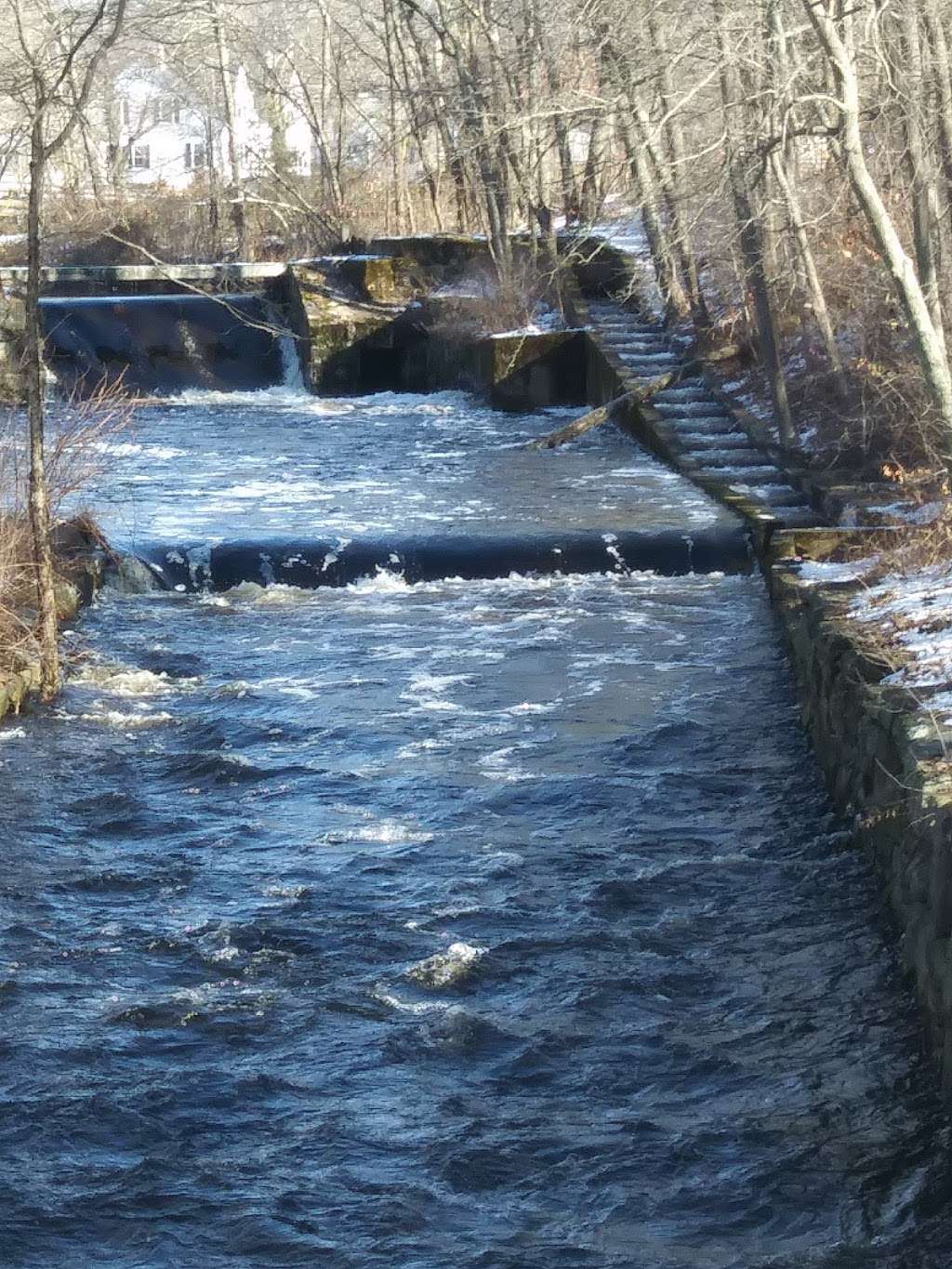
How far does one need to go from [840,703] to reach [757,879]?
147 cm

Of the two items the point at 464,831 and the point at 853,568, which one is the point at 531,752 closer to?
the point at 464,831

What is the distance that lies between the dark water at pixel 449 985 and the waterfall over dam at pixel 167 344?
14837mm

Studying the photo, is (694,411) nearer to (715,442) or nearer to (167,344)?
(715,442)

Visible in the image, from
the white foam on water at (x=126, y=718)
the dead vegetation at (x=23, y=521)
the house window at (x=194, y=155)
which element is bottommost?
the white foam on water at (x=126, y=718)

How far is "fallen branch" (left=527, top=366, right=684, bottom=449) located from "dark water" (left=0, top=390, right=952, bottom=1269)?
8702 millimetres

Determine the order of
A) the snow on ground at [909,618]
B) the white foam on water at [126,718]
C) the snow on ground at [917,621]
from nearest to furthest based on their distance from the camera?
the snow on ground at [909,618] < the snow on ground at [917,621] < the white foam on water at [126,718]

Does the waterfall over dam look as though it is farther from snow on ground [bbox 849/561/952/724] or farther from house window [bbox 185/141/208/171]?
house window [bbox 185/141/208/171]

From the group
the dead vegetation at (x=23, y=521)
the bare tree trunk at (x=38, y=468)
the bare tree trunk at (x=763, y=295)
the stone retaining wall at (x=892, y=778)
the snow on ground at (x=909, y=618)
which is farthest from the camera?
the bare tree trunk at (x=763, y=295)

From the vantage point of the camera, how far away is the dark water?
17.0 ft

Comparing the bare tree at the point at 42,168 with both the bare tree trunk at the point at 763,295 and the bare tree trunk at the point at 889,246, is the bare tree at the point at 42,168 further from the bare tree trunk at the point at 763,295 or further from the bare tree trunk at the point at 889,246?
the bare tree trunk at the point at 763,295

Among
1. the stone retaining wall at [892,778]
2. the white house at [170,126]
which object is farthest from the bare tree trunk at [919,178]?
the white house at [170,126]

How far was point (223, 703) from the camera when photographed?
10625 millimetres

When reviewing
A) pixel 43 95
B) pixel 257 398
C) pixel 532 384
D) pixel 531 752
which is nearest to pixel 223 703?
pixel 531 752

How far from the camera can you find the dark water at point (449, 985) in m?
5.19
